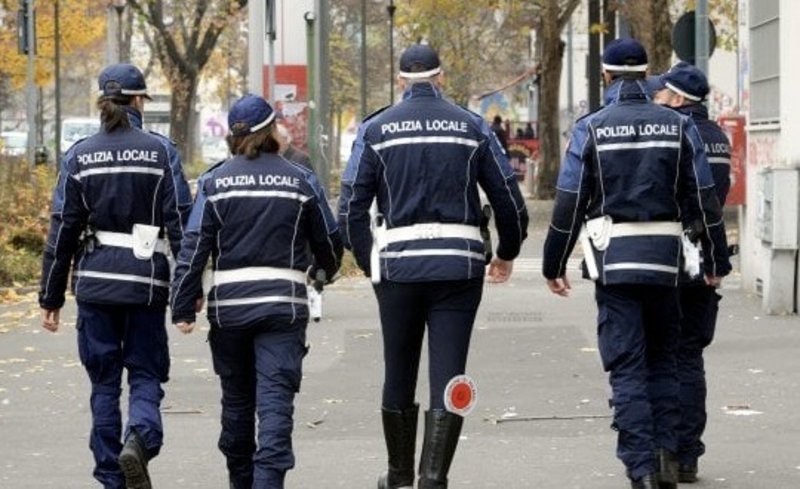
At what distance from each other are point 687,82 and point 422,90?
137cm

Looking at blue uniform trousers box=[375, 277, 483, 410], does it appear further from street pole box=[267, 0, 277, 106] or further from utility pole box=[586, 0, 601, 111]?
utility pole box=[586, 0, 601, 111]

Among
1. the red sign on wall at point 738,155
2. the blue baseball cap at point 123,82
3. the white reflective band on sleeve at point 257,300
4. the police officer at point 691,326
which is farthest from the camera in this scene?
the red sign on wall at point 738,155

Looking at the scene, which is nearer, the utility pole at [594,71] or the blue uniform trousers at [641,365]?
the blue uniform trousers at [641,365]

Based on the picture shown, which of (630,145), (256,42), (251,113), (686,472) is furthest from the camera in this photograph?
(256,42)

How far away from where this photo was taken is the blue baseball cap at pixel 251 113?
344 inches

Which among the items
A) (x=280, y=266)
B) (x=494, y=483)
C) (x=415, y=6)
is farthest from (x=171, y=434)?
(x=415, y=6)

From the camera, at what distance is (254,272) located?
341 inches

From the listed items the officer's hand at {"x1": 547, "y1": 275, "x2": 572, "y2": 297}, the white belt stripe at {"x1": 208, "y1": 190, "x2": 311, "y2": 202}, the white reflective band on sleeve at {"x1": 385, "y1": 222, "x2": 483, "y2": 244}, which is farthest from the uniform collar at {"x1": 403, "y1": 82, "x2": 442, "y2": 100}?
the officer's hand at {"x1": 547, "y1": 275, "x2": 572, "y2": 297}

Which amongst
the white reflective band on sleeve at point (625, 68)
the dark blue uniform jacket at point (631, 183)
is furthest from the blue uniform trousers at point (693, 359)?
the white reflective band on sleeve at point (625, 68)

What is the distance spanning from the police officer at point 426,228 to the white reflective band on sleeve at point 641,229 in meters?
0.39

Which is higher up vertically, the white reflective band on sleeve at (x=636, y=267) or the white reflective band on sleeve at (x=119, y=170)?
the white reflective band on sleeve at (x=119, y=170)

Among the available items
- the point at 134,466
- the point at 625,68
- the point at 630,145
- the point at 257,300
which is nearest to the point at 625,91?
the point at 625,68

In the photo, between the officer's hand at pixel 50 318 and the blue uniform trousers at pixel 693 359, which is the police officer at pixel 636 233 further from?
the officer's hand at pixel 50 318

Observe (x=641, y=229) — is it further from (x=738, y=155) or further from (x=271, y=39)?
(x=271, y=39)
